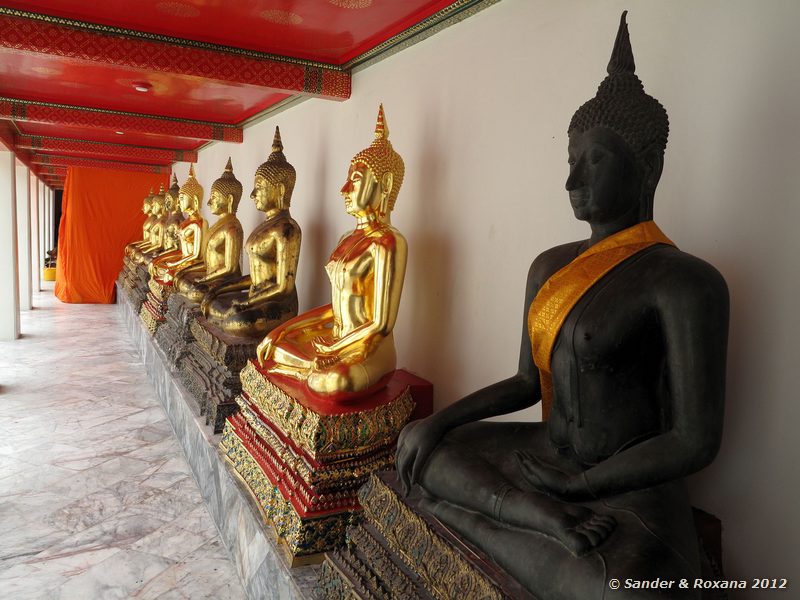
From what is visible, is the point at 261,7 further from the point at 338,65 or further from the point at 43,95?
the point at 43,95

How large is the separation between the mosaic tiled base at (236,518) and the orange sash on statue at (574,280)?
3.43 feet

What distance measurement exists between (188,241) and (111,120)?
130 cm

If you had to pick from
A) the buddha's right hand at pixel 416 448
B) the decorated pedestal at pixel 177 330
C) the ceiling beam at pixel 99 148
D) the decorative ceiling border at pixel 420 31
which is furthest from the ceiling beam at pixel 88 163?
the buddha's right hand at pixel 416 448

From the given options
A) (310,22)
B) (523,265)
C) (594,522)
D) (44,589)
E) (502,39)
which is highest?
(310,22)


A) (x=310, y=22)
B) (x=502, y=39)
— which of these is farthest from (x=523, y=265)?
(x=310, y=22)

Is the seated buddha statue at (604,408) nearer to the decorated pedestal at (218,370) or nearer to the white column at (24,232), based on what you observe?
the decorated pedestal at (218,370)

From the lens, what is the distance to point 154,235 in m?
8.89

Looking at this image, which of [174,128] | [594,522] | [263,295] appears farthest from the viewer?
[174,128]

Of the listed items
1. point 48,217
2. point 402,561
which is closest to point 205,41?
point 402,561

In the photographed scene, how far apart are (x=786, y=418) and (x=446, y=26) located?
2.07m

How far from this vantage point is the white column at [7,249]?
23.9ft

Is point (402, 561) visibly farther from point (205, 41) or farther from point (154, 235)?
point (154, 235)

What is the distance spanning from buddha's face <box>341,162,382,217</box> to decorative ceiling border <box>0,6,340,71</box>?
3.95ft

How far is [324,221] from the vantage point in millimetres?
4125
